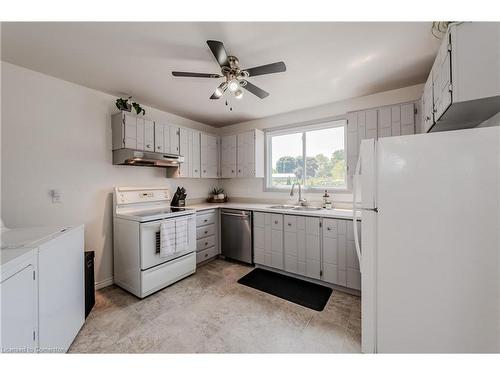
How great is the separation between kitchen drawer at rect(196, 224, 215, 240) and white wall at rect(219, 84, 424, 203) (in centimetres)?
101

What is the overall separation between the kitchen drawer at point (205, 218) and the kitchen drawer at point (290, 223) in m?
1.25

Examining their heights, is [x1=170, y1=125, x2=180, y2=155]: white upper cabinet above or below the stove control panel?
above

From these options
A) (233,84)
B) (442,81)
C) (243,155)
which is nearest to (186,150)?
(243,155)

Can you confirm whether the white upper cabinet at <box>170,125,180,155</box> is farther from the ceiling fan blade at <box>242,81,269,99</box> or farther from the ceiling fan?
the ceiling fan blade at <box>242,81,269,99</box>

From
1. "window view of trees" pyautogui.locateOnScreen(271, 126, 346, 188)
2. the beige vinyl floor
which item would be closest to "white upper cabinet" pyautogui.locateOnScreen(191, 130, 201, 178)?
"window view of trees" pyautogui.locateOnScreen(271, 126, 346, 188)

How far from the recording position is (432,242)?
1.21 m

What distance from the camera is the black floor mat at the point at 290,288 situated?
221cm

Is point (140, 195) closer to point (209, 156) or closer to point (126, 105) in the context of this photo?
point (126, 105)

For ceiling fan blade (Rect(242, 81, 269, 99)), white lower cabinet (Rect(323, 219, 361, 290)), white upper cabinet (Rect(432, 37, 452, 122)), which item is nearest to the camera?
white upper cabinet (Rect(432, 37, 452, 122))

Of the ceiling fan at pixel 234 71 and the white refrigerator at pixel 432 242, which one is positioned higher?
the ceiling fan at pixel 234 71

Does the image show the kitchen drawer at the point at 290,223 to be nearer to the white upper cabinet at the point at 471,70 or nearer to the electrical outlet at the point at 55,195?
the white upper cabinet at the point at 471,70

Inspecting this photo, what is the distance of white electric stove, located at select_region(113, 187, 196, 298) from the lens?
7.46 feet

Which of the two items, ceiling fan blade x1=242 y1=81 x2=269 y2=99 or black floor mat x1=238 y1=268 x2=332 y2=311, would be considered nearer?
ceiling fan blade x1=242 y1=81 x2=269 y2=99

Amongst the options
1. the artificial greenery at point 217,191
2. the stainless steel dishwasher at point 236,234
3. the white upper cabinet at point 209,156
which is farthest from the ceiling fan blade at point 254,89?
the artificial greenery at point 217,191
